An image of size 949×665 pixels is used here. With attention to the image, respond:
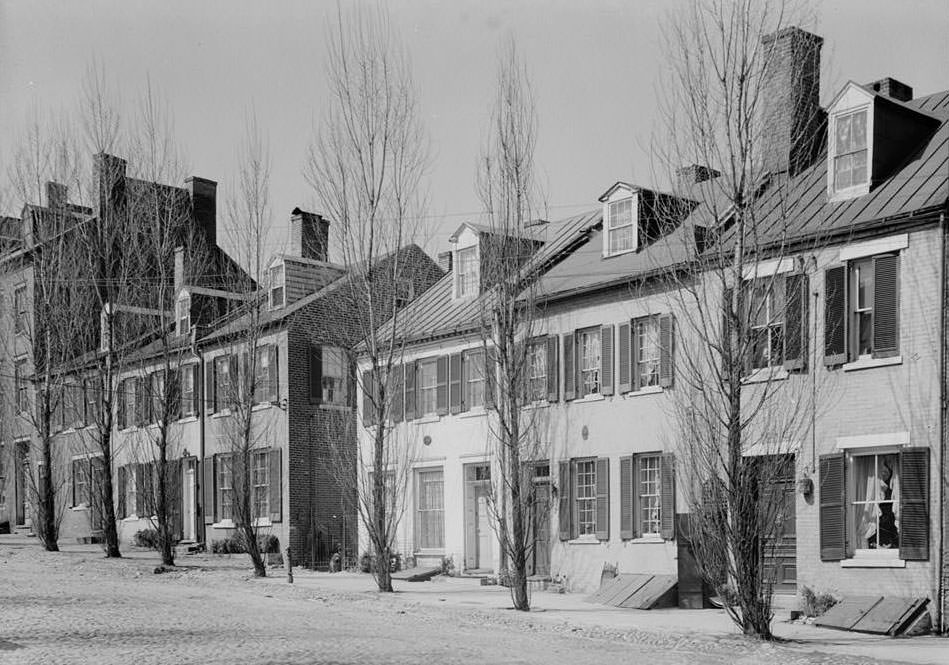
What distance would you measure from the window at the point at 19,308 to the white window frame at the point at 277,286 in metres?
14.3

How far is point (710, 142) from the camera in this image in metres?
18.0

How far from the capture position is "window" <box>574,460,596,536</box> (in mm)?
25198

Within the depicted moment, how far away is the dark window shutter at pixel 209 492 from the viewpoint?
36219 mm

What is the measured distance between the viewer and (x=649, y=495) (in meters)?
23.8

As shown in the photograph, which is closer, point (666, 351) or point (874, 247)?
point (874, 247)

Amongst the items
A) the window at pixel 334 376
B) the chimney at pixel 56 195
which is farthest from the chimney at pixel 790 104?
the chimney at pixel 56 195

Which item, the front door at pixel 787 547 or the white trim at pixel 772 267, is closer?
the front door at pixel 787 547

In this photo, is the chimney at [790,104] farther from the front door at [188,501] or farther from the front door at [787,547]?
A: the front door at [188,501]

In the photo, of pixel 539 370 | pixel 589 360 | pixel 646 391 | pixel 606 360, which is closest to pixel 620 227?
pixel 589 360

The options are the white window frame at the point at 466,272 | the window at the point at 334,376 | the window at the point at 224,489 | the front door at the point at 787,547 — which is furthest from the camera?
the window at the point at 224,489

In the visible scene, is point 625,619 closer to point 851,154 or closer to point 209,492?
point 851,154

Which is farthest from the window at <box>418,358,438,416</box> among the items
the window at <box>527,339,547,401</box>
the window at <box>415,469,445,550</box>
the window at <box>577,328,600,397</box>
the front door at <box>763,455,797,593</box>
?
the front door at <box>763,455,797,593</box>

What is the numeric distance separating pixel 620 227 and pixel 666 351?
12.7 feet

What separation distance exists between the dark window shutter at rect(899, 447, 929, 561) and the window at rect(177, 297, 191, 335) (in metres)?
25.6
